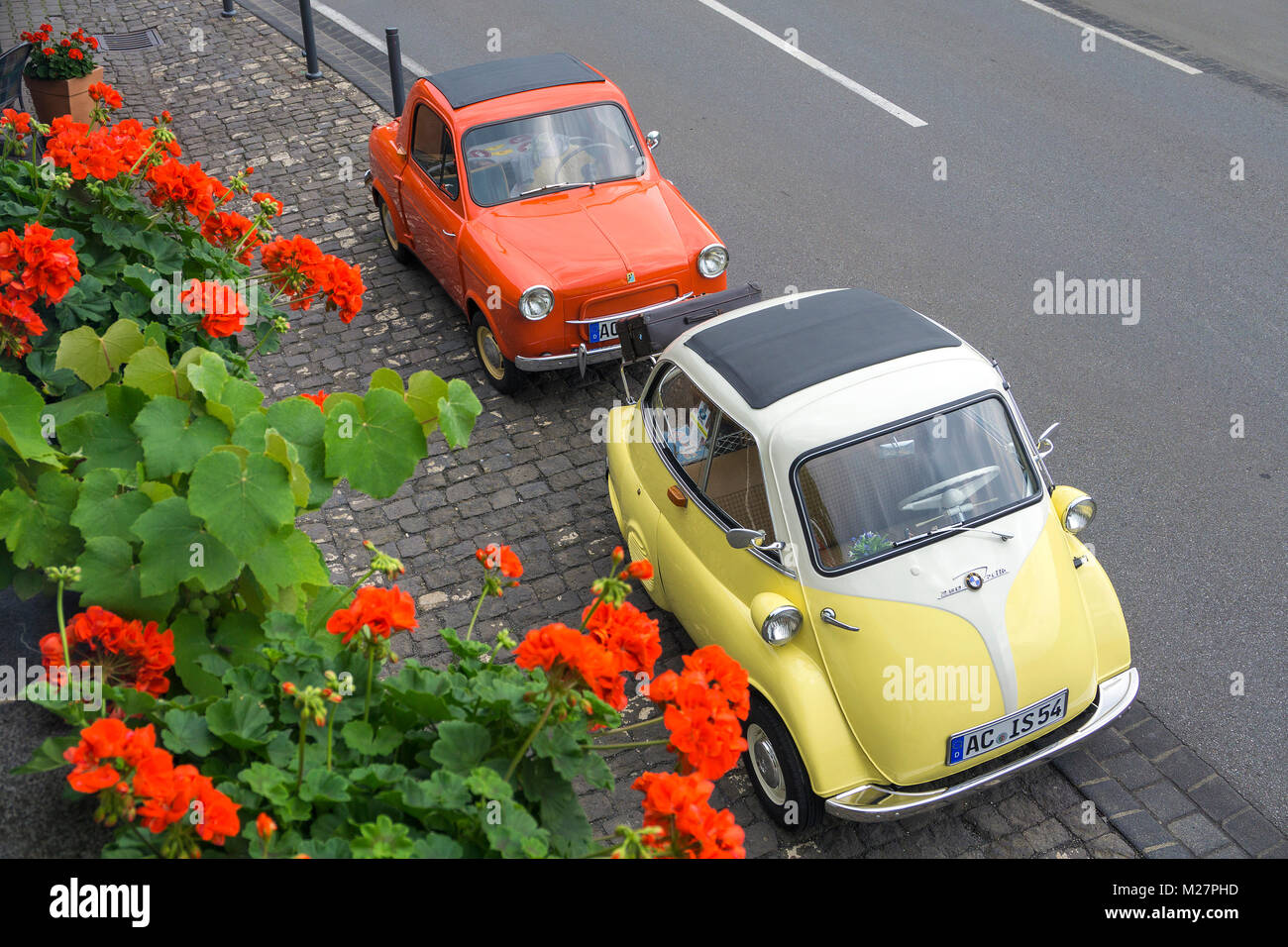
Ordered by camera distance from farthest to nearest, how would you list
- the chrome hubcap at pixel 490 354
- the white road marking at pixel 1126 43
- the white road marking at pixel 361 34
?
the white road marking at pixel 361 34
the white road marking at pixel 1126 43
the chrome hubcap at pixel 490 354

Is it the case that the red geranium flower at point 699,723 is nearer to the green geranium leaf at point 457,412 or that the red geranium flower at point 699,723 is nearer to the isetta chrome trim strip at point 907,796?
the green geranium leaf at point 457,412

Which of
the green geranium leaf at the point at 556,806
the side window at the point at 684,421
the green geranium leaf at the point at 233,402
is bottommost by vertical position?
the side window at the point at 684,421

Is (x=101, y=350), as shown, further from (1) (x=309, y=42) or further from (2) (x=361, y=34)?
(2) (x=361, y=34)

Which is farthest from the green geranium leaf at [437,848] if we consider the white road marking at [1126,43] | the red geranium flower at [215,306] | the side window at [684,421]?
the white road marking at [1126,43]

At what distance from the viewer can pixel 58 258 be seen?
140 inches

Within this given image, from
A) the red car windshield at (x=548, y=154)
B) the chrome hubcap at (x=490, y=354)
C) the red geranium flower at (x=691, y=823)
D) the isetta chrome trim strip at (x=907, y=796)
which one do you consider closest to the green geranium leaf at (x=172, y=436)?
the red geranium flower at (x=691, y=823)

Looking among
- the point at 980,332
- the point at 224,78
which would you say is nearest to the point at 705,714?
the point at 980,332

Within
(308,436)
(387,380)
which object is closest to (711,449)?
(387,380)

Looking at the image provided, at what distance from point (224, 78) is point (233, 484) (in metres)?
11.9

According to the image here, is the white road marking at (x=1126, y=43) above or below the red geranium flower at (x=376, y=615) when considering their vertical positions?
below

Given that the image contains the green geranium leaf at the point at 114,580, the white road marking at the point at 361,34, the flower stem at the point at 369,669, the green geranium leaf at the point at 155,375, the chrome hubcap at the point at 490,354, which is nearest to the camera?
the flower stem at the point at 369,669

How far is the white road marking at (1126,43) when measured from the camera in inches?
504

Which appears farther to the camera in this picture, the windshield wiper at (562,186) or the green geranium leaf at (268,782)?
the windshield wiper at (562,186)
